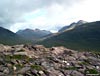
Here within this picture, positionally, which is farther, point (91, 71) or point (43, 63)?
point (43, 63)

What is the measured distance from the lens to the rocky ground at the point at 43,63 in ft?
191

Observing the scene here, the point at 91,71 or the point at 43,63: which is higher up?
the point at 43,63

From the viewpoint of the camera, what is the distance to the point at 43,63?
64625 mm

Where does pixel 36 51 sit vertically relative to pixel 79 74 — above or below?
above

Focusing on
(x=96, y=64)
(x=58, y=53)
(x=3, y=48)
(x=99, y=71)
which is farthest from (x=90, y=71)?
(x=3, y=48)

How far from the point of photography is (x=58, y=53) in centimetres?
7975

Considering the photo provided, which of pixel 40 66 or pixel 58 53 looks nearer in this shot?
pixel 40 66

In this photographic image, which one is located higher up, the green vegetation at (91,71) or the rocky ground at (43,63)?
the rocky ground at (43,63)

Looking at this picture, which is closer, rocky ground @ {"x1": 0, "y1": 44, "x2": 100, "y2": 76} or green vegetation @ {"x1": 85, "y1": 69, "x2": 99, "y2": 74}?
rocky ground @ {"x1": 0, "y1": 44, "x2": 100, "y2": 76}

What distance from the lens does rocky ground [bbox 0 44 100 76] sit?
5825 cm

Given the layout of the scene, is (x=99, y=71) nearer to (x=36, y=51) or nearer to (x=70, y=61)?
(x=70, y=61)

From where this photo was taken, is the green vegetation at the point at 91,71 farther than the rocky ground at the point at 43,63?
Yes

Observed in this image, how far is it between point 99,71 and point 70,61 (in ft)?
28.4

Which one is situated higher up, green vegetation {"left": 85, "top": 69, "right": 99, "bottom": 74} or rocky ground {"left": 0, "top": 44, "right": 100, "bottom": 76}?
rocky ground {"left": 0, "top": 44, "right": 100, "bottom": 76}
